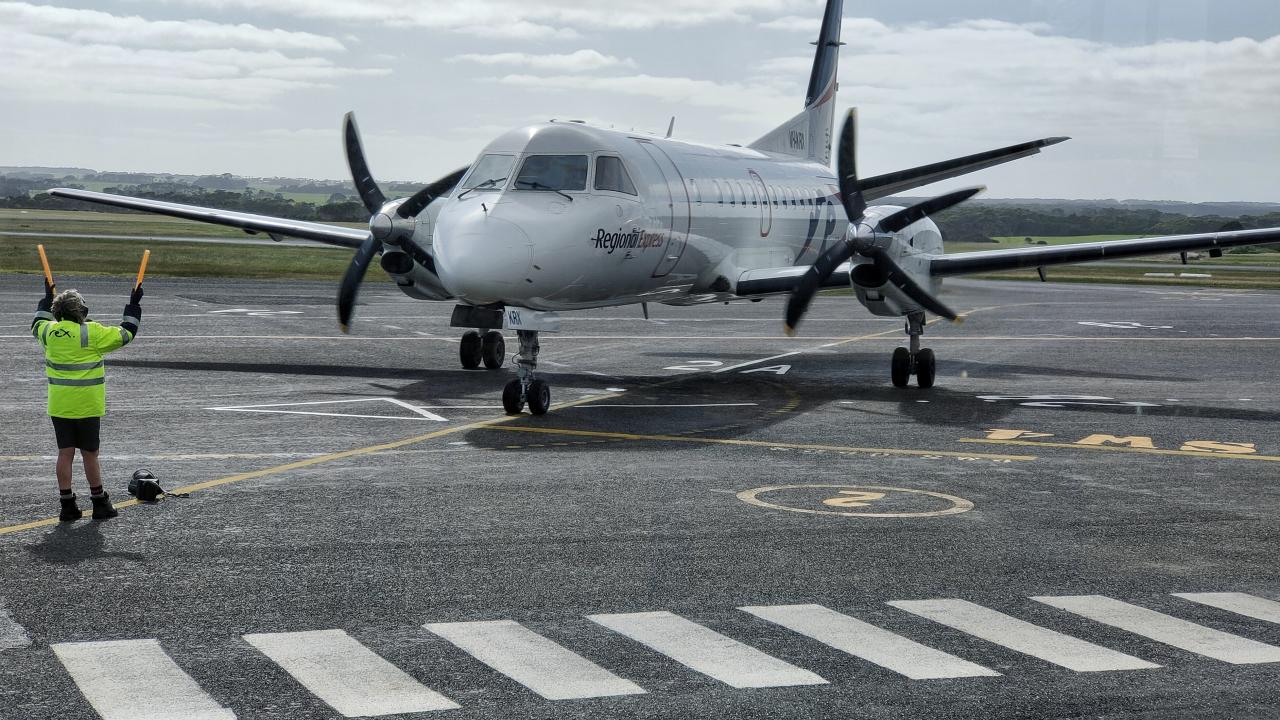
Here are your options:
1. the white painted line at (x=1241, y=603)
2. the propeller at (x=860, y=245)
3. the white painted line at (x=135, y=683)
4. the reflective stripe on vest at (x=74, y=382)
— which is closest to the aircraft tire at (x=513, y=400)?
the propeller at (x=860, y=245)

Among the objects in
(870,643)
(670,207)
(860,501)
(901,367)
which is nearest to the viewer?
(870,643)

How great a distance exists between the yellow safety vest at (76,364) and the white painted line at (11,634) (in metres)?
3.62

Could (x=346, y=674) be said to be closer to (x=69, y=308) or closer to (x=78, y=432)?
(x=78, y=432)

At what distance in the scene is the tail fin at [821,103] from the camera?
3684cm

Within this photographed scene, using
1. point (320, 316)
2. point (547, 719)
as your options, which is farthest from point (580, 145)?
point (320, 316)

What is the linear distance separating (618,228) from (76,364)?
10.4 meters

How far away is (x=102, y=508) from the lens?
1250 centimetres

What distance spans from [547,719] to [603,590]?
287 cm

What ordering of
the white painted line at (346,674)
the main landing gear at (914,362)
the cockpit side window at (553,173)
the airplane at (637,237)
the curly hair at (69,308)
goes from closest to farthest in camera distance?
1. the white painted line at (346,674)
2. the curly hair at (69,308)
3. the airplane at (637,237)
4. the cockpit side window at (553,173)
5. the main landing gear at (914,362)

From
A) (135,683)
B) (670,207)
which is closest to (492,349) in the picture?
(670,207)

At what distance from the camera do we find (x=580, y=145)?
70.9 ft

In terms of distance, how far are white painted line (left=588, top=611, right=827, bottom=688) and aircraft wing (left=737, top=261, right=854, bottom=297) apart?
15.7 meters

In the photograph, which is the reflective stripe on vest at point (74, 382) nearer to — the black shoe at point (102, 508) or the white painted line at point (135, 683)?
the black shoe at point (102, 508)

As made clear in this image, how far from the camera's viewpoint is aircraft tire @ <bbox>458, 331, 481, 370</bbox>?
2675 centimetres
